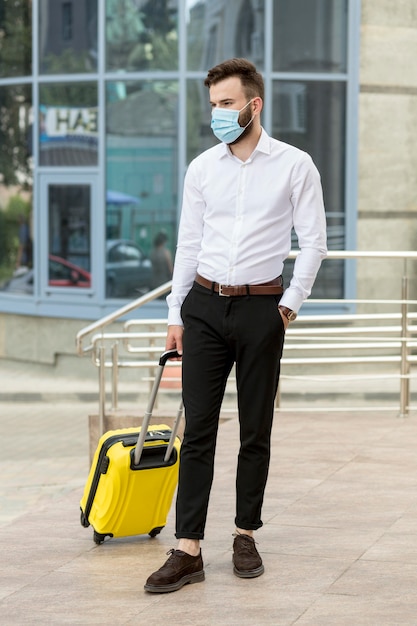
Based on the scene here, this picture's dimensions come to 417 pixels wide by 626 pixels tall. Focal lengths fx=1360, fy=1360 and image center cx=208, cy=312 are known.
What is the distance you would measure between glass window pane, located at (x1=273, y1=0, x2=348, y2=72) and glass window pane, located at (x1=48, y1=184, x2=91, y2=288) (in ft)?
9.43

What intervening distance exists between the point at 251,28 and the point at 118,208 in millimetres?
2640

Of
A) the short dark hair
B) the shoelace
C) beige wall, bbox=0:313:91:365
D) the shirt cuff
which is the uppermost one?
the short dark hair

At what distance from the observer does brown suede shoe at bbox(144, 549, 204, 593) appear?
16.6 feet

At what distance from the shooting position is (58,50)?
16.6 m

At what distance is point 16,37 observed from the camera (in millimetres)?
16984

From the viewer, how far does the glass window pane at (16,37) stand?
663 inches

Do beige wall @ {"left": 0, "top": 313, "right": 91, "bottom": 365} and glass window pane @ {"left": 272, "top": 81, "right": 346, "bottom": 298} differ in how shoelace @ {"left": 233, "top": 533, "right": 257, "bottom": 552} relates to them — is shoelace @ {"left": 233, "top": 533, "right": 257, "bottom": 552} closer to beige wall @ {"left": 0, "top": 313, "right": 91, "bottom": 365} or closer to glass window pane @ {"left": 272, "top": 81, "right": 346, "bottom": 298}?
glass window pane @ {"left": 272, "top": 81, "right": 346, "bottom": 298}

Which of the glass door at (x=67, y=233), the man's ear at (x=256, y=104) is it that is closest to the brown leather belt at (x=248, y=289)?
the man's ear at (x=256, y=104)

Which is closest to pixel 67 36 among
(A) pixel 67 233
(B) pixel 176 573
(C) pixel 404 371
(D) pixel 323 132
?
(A) pixel 67 233

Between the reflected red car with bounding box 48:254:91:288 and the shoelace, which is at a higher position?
the reflected red car with bounding box 48:254:91:288

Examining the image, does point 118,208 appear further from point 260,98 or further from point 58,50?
point 260,98

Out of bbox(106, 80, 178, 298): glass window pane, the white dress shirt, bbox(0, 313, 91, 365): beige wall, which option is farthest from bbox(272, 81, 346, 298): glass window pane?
the white dress shirt

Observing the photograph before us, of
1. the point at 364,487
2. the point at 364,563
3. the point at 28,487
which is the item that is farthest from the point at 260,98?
the point at 28,487

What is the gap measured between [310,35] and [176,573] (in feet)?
38.6
